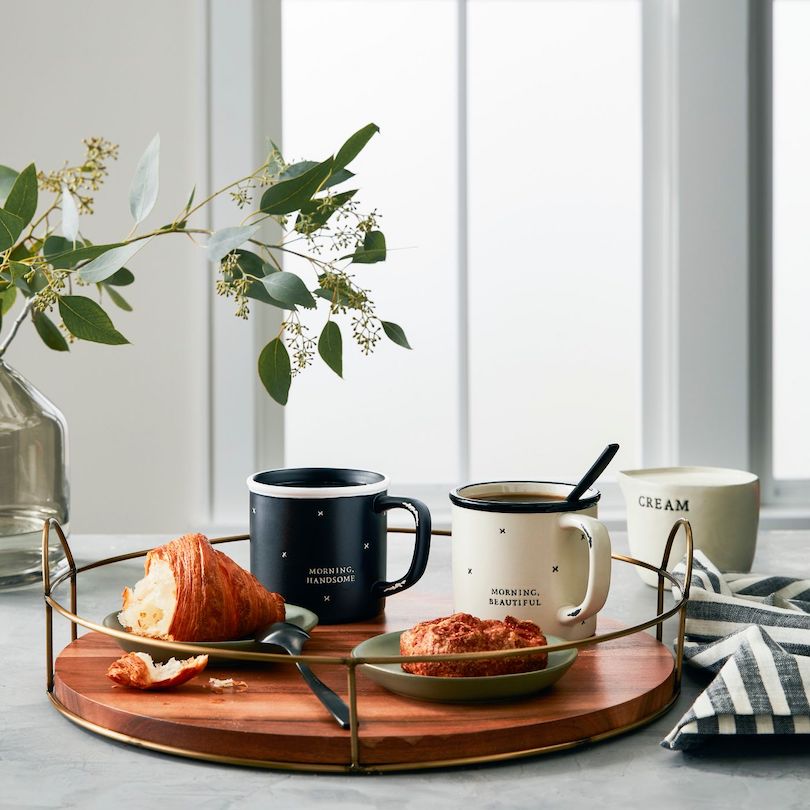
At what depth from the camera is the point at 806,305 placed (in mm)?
2119

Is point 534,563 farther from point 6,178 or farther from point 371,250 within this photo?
point 6,178

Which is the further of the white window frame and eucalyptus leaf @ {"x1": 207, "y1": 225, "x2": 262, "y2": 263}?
the white window frame

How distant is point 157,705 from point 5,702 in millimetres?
141

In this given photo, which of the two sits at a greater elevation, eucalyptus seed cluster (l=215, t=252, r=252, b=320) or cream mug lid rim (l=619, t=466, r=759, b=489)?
eucalyptus seed cluster (l=215, t=252, r=252, b=320)

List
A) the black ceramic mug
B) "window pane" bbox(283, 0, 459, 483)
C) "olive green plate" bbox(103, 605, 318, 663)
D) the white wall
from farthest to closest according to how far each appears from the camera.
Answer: "window pane" bbox(283, 0, 459, 483), the white wall, the black ceramic mug, "olive green plate" bbox(103, 605, 318, 663)

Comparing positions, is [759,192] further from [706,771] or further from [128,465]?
[706,771]

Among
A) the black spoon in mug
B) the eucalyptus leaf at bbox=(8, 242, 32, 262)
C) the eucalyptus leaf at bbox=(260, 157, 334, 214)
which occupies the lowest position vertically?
the black spoon in mug

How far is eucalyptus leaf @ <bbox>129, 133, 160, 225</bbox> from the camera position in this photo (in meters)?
0.76

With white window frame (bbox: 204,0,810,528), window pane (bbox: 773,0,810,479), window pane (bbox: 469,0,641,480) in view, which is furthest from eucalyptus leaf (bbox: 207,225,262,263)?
window pane (bbox: 773,0,810,479)

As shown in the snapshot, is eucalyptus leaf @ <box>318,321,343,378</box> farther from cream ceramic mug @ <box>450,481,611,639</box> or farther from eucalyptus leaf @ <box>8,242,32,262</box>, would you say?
eucalyptus leaf @ <box>8,242,32,262</box>

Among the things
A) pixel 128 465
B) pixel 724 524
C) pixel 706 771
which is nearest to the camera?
pixel 706 771

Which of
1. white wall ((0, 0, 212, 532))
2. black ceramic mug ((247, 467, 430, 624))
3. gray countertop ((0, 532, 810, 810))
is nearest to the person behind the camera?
gray countertop ((0, 532, 810, 810))

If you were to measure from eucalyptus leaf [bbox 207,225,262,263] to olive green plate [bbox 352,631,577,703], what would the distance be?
0.29 m

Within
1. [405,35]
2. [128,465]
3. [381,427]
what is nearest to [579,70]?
[405,35]
